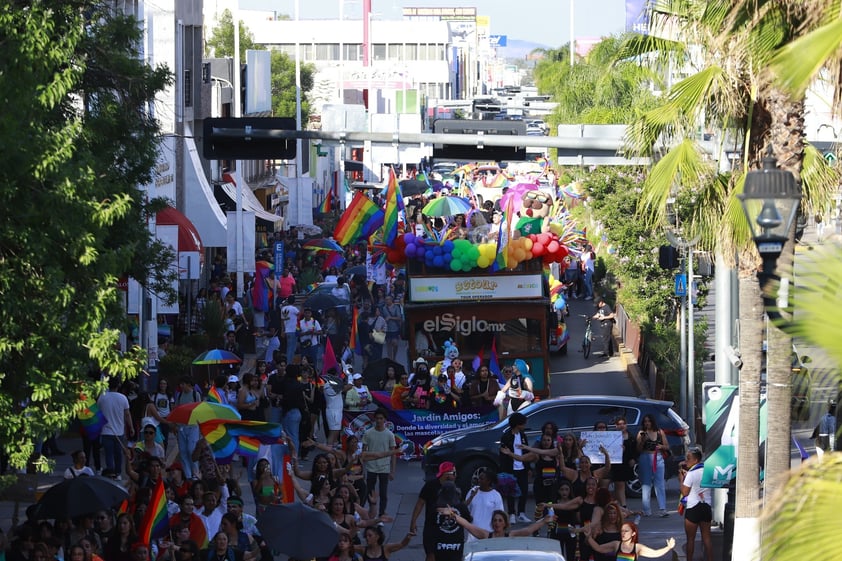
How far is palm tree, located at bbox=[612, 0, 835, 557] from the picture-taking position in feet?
Result: 35.1

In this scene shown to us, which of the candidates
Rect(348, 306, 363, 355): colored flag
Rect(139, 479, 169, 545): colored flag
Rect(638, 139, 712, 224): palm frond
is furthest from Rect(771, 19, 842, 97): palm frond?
Rect(348, 306, 363, 355): colored flag

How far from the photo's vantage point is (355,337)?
29.6 meters

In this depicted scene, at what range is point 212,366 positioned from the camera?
27.5 metres

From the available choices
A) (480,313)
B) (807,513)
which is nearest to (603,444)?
(480,313)

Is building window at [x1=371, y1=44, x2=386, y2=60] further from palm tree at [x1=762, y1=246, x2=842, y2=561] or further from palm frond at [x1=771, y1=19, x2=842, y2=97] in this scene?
palm tree at [x1=762, y1=246, x2=842, y2=561]

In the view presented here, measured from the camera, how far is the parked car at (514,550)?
11656 mm

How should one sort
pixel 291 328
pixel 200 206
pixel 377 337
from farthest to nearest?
1. pixel 200 206
2. pixel 377 337
3. pixel 291 328

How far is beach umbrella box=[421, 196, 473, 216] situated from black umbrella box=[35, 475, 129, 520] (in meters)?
27.7

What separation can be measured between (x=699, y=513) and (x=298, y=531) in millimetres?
4929

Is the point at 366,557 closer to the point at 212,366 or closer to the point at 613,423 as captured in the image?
the point at 613,423

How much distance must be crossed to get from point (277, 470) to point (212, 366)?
9708 millimetres

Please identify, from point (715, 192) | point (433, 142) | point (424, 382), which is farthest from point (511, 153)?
point (715, 192)

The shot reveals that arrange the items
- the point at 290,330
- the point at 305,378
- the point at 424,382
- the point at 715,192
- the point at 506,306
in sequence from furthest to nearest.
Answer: the point at 290,330
the point at 506,306
the point at 424,382
the point at 305,378
the point at 715,192

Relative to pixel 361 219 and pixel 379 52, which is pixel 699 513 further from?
pixel 379 52
